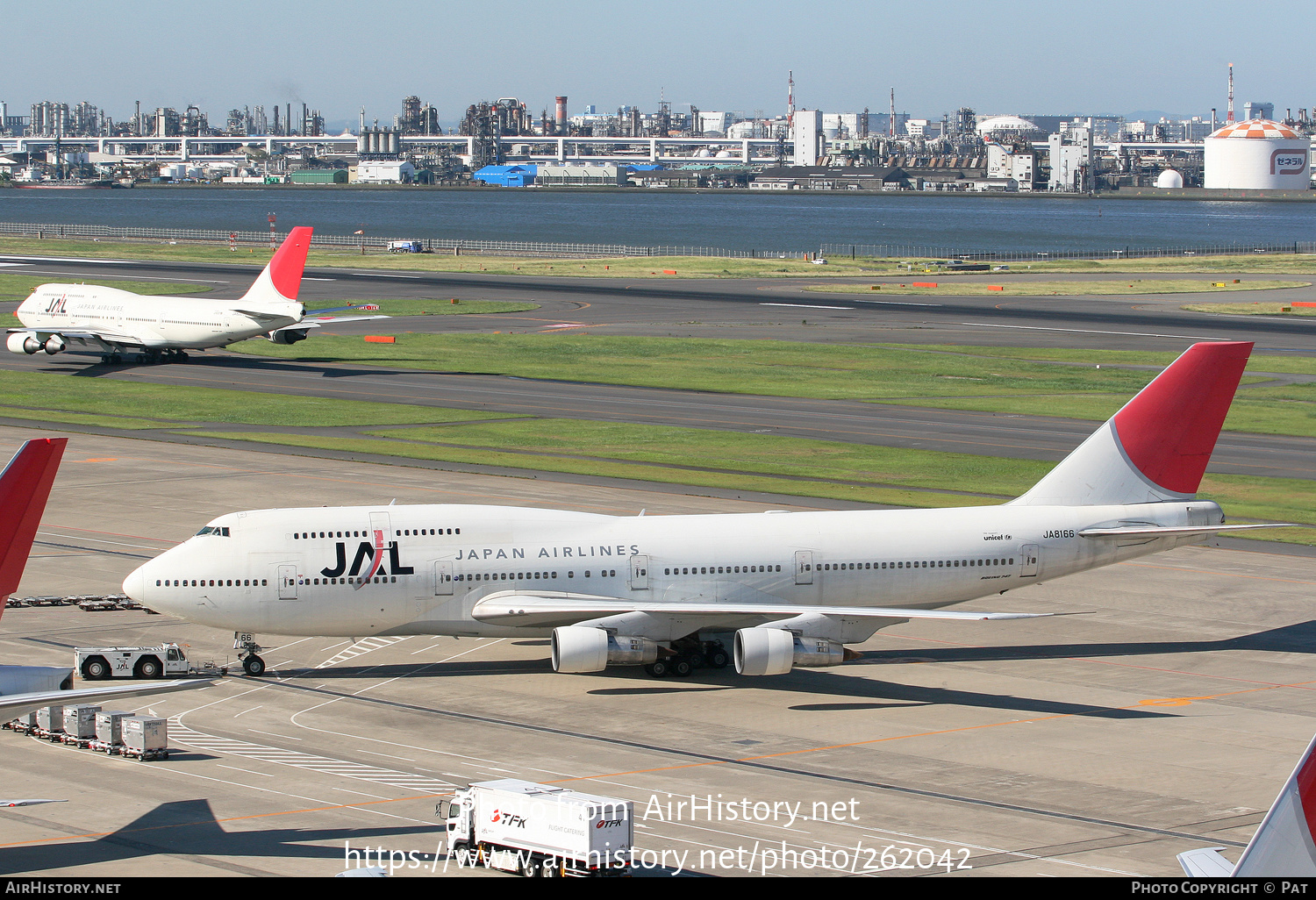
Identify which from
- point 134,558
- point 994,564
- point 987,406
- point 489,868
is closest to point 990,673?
point 994,564

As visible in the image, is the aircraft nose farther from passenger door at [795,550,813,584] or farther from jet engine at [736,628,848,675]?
passenger door at [795,550,813,584]

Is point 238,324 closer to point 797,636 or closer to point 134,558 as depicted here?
point 134,558

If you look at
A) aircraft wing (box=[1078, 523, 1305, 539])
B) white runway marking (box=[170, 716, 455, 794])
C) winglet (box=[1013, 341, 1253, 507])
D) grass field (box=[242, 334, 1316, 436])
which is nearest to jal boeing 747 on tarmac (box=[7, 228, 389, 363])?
grass field (box=[242, 334, 1316, 436])

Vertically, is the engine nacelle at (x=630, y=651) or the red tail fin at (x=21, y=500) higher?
the red tail fin at (x=21, y=500)

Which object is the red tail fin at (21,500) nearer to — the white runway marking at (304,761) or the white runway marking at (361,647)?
the white runway marking at (304,761)

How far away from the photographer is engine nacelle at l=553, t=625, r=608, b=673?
37.3 meters

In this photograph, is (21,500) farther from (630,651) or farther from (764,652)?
(764,652)

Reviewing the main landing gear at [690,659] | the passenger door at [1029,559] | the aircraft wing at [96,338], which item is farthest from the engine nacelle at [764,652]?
the aircraft wing at [96,338]

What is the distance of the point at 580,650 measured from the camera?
3731cm

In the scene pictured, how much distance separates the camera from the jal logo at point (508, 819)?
2519 centimetres

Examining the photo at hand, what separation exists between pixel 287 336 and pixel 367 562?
6870 centimetres

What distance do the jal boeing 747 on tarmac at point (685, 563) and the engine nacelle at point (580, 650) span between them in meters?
0.04

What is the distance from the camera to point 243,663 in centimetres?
3931

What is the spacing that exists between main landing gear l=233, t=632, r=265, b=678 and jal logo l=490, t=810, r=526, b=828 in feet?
51.2
